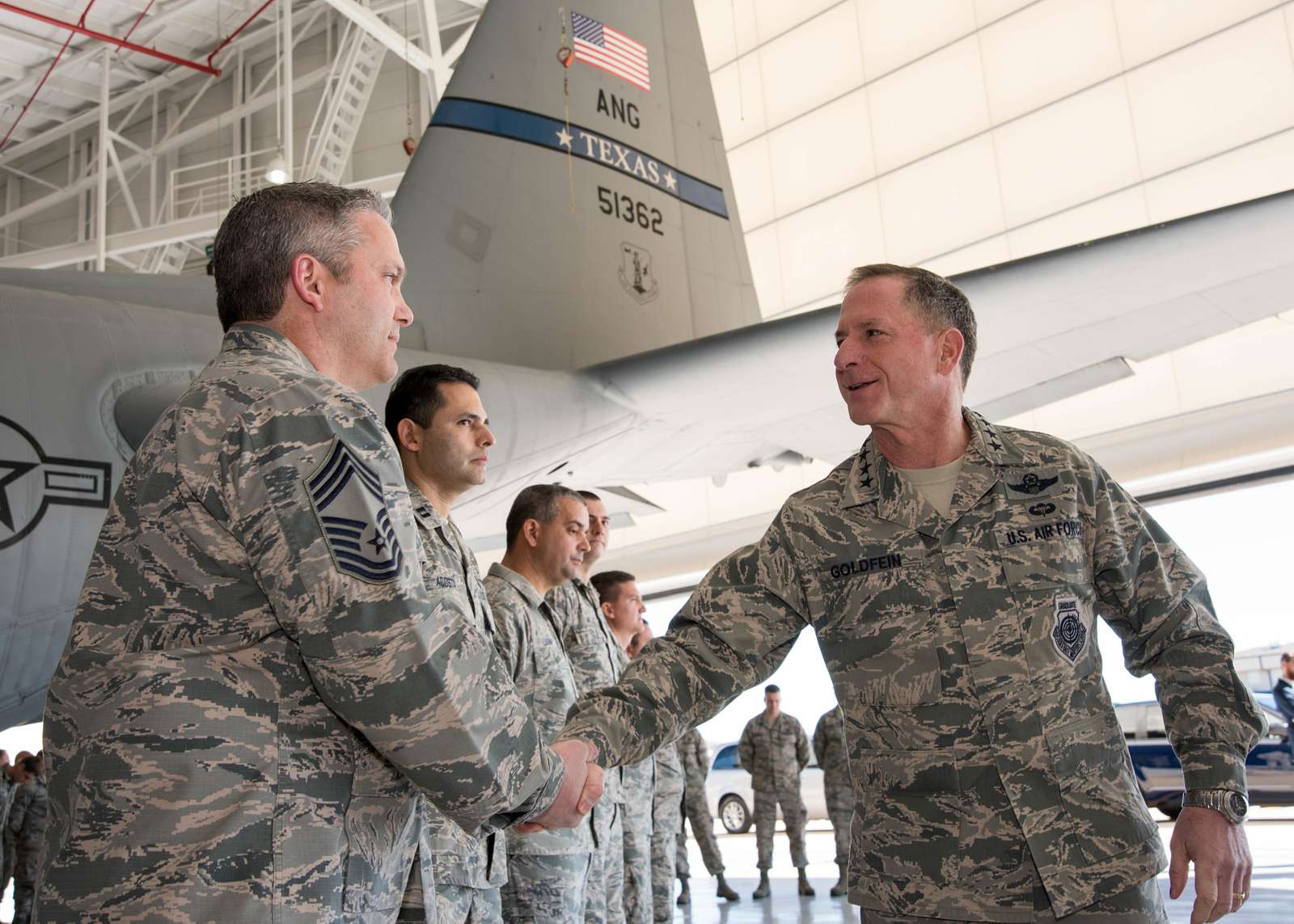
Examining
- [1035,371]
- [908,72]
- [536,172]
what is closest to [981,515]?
[1035,371]

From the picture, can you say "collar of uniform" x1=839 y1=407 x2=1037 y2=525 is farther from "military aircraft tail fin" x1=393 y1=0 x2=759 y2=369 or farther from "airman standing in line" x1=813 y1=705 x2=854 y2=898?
"airman standing in line" x1=813 y1=705 x2=854 y2=898

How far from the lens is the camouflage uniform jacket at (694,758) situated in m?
9.92

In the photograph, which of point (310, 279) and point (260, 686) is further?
point (310, 279)

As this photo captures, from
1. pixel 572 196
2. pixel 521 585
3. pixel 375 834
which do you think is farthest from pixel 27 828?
pixel 375 834

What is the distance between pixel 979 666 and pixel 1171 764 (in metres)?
10.3

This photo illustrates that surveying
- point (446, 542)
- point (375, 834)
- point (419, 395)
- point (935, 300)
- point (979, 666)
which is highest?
point (419, 395)

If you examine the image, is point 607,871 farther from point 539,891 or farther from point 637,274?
point 637,274

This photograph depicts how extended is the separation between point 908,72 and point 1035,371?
10.8 meters

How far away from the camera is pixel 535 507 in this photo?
405 centimetres

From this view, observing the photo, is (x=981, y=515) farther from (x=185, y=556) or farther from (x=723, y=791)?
(x=723, y=791)

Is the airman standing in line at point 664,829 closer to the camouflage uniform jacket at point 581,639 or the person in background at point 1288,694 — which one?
the camouflage uniform jacket at point 581,639

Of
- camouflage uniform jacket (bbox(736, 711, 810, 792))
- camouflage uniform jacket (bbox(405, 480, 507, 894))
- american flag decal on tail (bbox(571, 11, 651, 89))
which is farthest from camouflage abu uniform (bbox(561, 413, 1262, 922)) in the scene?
camouflage uniform jacket (bbox(736, 711, 810, 792))

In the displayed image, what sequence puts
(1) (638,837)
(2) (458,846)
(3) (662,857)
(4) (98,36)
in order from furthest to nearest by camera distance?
(4) (98,36) < (3) (662,857) < (1) (638,837) < (2) (458,846)

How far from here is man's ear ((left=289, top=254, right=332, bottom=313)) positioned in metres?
1.74
